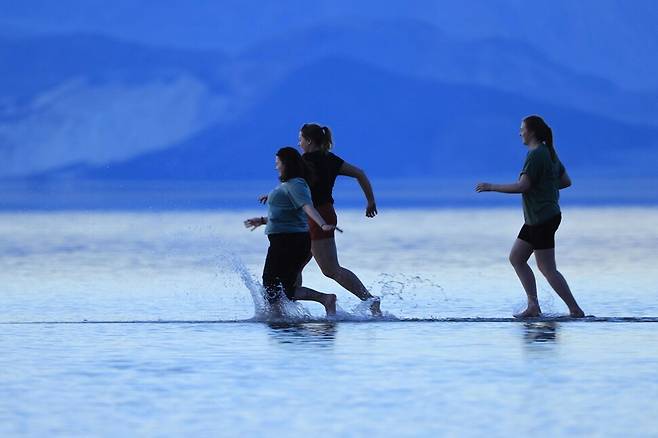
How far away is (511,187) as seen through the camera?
13469 millimetres

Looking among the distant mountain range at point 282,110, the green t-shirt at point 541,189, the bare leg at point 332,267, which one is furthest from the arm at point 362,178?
the distant mountain range at point 282,110

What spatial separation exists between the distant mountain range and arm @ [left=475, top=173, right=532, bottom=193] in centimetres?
16324

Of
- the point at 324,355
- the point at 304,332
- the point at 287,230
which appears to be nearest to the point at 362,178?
the point at 287,230

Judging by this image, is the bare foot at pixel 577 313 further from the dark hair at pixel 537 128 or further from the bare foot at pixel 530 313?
the dark hair at pixel 537 128

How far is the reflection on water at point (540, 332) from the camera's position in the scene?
1213 cm

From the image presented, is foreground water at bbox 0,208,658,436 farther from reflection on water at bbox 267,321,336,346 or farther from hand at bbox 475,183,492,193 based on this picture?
hand at bbox 475,183,492,193

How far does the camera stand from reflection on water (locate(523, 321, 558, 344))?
478 inches

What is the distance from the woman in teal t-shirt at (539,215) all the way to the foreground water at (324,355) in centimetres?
38

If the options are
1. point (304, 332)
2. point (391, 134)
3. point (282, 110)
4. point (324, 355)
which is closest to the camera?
point (324, 355)

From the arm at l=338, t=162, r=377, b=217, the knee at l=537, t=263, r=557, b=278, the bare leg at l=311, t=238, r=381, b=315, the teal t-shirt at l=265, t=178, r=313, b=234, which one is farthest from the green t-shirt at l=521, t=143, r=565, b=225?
the teal t-shirt at l=265, t=178, r=313, b=234

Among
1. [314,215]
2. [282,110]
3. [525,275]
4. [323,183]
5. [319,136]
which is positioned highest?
[282,110]

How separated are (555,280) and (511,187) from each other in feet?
2.54

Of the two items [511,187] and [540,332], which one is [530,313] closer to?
[511,187]

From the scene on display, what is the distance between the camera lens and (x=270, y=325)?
13242mm
